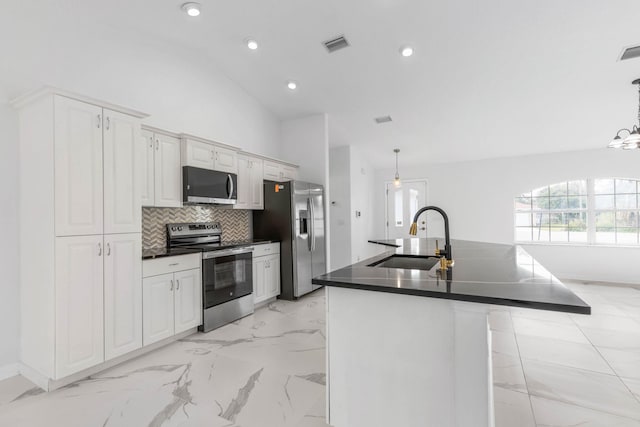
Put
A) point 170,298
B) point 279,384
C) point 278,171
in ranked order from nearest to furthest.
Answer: point 279,384, point 170,298, point 278,171

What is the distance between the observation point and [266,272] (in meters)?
4.31

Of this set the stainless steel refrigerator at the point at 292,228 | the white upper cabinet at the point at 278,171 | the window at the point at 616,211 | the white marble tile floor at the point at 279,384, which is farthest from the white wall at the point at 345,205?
the window at the point at 616,211

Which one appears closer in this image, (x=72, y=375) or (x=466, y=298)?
(x=466, y=298)

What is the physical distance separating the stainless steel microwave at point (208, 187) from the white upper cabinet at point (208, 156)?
10 cm

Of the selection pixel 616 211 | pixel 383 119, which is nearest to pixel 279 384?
pixel 383 119

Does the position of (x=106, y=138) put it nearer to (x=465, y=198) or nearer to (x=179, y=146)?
(x=179, y=146)

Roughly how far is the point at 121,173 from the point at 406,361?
2629mm

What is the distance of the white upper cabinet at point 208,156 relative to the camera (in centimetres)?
347

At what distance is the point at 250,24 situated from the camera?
3404 millimetres

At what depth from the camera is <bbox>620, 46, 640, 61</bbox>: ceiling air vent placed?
10.3ft

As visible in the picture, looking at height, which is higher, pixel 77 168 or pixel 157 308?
pixel 77 168

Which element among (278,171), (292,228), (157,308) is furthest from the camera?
(278,171)

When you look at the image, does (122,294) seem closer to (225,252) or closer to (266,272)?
(225,252)

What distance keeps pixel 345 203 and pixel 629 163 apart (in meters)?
5.05
